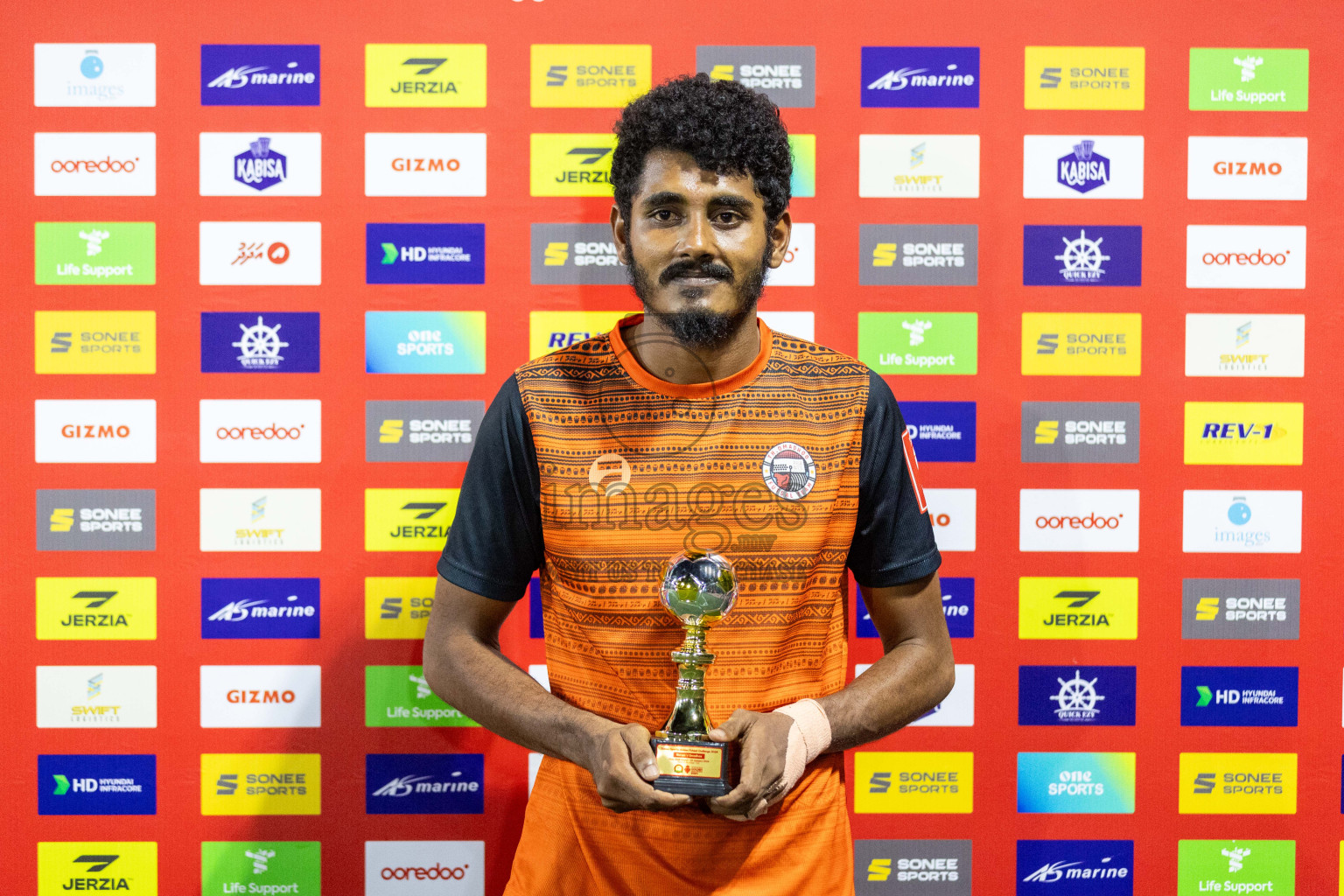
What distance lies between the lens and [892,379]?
1.90m

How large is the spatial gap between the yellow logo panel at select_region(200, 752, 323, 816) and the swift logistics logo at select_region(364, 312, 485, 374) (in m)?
0.88

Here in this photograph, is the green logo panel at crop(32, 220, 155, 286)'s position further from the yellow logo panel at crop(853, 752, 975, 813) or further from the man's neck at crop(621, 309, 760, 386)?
the yellow logo panel at crop(853, 752, 975, 813)

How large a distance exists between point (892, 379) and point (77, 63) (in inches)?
74.1

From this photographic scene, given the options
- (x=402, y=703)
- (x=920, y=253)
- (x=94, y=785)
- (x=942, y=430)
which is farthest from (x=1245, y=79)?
(x=94, y=785)

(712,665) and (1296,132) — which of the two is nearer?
(712,665)

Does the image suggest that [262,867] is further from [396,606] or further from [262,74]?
[262,74]

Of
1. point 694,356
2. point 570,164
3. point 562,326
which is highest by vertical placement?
point 570,164

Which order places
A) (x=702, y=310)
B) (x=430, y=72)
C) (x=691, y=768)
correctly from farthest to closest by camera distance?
(x=430, y=72), (x=702, y=310), (x=691, y=768)

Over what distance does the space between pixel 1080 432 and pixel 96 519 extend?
214 cm

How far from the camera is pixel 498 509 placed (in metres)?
1.29

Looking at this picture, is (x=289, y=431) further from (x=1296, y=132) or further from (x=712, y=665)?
(x=1296, y=132)

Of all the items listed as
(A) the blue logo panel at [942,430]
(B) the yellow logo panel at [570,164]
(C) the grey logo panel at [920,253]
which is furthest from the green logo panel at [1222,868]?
(B) the yellow logo panel at [570,164]

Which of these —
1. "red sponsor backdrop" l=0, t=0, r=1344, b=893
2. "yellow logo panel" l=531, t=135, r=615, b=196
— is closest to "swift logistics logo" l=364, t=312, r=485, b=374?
"red sponsor backdrop" l=0, t=0, r=1344, b=893

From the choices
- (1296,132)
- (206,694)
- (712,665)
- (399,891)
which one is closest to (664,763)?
(712,665)
